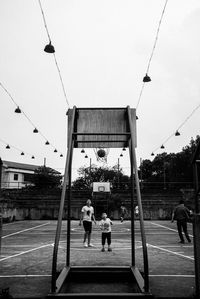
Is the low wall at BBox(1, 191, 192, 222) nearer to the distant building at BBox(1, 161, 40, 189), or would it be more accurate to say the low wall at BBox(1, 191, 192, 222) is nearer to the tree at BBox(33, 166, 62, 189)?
the tree at BBox(33, 166, 62, 189)

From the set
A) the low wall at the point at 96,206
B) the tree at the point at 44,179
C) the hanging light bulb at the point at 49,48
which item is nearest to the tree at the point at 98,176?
the tree at the point at 44,179

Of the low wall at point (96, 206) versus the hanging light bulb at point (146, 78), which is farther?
the low wall at point (96, 206)

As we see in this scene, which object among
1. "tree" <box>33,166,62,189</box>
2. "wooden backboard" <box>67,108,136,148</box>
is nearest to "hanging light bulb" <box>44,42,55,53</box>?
"wooden backboard" <box>67,108,136,148</box>

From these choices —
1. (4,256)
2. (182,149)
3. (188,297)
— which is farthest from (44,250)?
(182,149)

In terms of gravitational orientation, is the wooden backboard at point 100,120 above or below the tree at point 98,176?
below

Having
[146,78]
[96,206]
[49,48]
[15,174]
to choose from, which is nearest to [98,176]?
[15,174]

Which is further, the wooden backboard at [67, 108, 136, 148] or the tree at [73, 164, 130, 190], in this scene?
the tree at [73, 164, 130, 190]

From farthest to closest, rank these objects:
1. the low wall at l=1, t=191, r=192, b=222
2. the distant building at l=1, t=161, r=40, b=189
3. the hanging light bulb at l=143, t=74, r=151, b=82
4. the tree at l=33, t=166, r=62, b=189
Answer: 1. the distant building at l=1, t=161, r=40, b=189
2. the tree at l=33, t=166, r=62, b=189
3. the low wall at l=1, t=191, r=192, b=222
4. the hanging light bulb at l=143, t=74, r=151, b=82

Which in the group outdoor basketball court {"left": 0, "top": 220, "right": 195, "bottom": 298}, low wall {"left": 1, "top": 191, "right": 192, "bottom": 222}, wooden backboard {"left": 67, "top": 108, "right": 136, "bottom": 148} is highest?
wooden backboard {"left": 67, "top": 108, "right": 136, "bottom": 148}

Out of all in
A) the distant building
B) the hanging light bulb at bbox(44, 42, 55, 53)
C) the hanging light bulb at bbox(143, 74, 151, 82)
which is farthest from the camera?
the distant building

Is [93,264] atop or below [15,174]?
below

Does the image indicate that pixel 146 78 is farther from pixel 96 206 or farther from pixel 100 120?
pixel 96 206

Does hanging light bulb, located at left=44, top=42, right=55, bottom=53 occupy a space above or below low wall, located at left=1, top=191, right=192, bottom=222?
above

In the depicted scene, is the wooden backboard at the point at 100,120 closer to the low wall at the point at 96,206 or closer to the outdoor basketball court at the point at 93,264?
the outdoor basketball court at the point at 93,264
